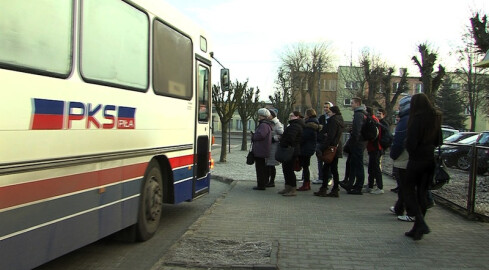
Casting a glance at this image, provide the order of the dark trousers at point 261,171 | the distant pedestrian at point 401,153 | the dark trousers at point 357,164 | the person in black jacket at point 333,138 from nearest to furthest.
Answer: the distant pedestrian at point 401,153 → the person in black jacket at point 333,138 → the dark trousers at point 357,164 → the dark trousers at point 261,171

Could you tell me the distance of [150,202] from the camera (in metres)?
5.63

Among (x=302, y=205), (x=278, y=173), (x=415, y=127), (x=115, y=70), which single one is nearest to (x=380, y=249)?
(x=415, y=127)

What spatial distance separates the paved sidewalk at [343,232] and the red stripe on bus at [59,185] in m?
1.62

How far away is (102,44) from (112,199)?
1581 mm

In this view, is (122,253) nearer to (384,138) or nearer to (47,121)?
(47,121)

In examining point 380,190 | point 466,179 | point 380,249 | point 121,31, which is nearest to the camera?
point 121,31

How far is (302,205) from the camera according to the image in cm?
799

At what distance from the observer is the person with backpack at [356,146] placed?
28.8 feet

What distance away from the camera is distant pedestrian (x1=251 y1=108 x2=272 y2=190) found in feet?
31.3

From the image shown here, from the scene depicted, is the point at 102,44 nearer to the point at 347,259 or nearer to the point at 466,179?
the point at 347,259

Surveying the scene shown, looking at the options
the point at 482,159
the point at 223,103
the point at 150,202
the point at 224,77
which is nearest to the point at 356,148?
the point at 482,159

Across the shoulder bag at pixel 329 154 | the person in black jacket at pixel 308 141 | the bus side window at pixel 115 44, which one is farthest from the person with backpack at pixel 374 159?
the bus side window at pixel 115 44

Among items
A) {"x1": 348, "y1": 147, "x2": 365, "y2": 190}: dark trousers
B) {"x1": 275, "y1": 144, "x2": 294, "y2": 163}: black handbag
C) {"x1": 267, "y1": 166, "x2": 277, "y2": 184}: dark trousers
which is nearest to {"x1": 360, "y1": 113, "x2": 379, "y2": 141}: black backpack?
{"x1": 348, "y1": 147, "x2": 365, "y2": 190}: dark trousers

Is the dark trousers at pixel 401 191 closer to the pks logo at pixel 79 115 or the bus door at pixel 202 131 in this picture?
the bus door at pixel 202 131
